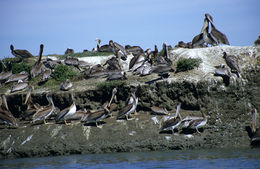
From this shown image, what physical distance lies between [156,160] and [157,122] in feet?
9.52

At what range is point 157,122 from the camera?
1509 centimetres

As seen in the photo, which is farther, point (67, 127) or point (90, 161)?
point (67, 127)

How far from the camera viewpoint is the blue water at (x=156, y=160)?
11.6m

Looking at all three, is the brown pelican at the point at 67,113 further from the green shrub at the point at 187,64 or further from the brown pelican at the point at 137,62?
the green shrub at the point at 187,64

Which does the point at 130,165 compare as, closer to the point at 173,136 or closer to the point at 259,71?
the point at 173,136

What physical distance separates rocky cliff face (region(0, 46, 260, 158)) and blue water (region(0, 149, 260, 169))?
1.95ft

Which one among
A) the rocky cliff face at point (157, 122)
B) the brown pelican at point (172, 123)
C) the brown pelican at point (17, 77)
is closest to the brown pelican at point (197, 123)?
the rocky cliff face at point (157, 122)

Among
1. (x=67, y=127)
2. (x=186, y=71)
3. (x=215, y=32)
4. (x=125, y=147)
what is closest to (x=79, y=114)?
(x=67, y=127)

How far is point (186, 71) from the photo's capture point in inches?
685

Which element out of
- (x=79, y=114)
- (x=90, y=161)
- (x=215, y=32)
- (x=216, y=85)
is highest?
(x=215, y=32)

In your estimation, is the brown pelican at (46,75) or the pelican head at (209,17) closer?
the brown pelican at (46,75)

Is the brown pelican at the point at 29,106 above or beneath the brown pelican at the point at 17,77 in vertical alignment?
beneath

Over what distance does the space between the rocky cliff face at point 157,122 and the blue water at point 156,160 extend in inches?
23.4

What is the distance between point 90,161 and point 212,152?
14.0ft
